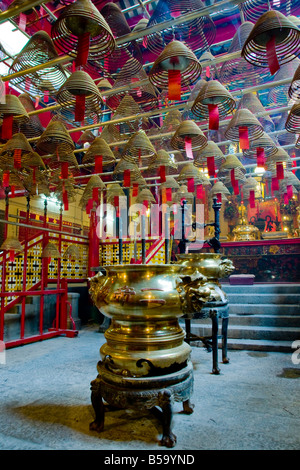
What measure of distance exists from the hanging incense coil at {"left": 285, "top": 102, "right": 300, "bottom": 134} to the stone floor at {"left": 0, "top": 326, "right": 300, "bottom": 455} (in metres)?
2.96

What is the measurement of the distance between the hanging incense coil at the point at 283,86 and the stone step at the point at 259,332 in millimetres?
3639

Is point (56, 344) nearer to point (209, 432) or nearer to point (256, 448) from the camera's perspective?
point (209, 432)

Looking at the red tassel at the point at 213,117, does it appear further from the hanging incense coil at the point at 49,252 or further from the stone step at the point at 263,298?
the hanging incense coil at the point at 49,252

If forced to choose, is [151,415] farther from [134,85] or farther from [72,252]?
[72,252]

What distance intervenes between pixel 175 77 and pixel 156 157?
2624mm

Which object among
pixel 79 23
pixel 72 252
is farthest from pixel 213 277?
pixel 72 252

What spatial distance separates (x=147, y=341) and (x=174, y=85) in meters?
Result: 2.46

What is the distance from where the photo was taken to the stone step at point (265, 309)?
4895 mm

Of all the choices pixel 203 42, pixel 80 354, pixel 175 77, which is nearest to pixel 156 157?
pixel 203 42

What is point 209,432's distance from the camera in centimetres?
185

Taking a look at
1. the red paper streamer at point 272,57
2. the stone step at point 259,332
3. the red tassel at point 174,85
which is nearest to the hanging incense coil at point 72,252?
the stone step at point 259,332

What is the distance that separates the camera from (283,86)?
566 cm

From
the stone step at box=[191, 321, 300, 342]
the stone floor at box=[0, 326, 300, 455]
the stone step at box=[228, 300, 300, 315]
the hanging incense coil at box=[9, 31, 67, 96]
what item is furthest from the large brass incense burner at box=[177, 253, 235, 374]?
the hanging incense coil at box=[9, 31, 67, 96]
